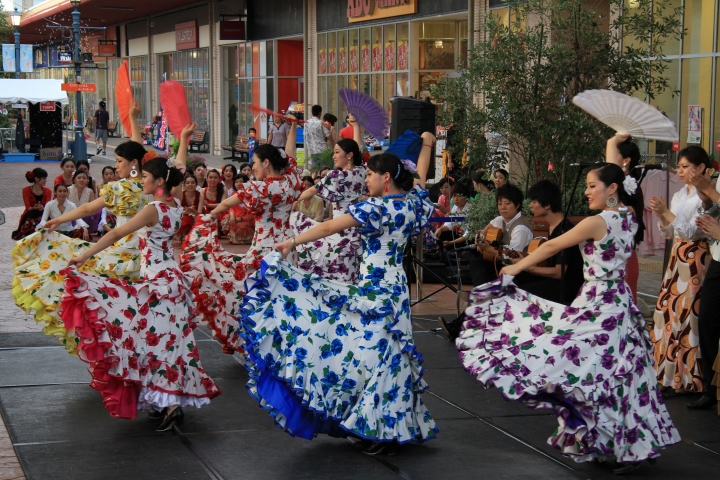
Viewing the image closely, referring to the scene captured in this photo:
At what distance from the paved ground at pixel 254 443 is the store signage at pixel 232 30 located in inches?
1071

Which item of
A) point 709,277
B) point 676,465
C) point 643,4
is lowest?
point 676,465

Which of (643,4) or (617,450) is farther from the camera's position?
(643,4)

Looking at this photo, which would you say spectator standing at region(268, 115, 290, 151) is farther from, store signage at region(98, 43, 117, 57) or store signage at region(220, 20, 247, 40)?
store signage at region(98, 43, 117, 57)

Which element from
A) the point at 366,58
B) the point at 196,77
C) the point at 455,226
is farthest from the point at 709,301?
the point at 196,77

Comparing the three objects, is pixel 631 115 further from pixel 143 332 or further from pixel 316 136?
pixel 316 136

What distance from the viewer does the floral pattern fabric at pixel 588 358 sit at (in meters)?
5.08

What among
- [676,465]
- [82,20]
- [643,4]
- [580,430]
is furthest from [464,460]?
[82,20]

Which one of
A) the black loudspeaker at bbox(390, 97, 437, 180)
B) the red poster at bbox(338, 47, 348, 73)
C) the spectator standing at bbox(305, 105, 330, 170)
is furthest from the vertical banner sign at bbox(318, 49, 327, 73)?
the black loudspeaker at bbox(390, 97, 437, 180)

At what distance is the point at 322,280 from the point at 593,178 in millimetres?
1617

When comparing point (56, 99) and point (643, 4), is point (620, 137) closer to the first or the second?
point (643, 4)

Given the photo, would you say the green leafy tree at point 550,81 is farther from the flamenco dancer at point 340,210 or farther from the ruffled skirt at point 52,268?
the ruffled skirt at point 52,268

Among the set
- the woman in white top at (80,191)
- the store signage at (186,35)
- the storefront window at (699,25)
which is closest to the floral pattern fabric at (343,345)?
the woman in white top at (80,191)

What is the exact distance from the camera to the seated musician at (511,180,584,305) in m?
6.65

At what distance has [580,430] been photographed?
16.8 ft
